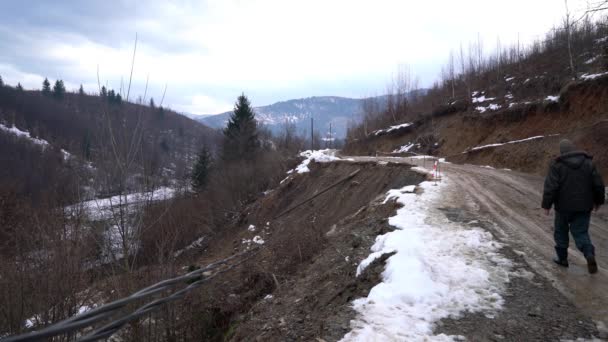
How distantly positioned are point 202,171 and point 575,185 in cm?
3873

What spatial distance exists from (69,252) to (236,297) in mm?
3661

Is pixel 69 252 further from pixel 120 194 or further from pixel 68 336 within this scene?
pixel 68 336

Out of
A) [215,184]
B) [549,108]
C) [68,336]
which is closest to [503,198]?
[68,336]

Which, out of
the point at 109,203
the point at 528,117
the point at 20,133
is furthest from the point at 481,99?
the point at 20,133

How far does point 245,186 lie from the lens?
108 ft

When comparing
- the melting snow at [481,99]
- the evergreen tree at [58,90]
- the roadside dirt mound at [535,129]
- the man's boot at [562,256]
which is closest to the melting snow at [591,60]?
the roadside dirt mound at [535,129]

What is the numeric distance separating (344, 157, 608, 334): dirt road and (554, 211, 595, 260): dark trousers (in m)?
0.29

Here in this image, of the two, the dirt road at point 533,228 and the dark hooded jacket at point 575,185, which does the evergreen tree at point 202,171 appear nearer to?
the dirt road at point 533,228

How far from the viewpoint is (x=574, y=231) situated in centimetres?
468

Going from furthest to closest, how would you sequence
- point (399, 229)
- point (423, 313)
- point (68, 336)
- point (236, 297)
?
point (236, 297), point (399, 229), point (68, 336), point (423, 313)

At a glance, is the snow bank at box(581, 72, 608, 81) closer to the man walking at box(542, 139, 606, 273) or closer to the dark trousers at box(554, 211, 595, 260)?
the man walking at box(542, 139, 606, 273)

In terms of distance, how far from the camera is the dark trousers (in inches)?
180

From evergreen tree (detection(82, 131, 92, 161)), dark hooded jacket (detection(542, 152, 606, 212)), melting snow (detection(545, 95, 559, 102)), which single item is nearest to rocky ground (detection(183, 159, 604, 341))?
dark hooded jacket (detection(542, 152, 606, 212))

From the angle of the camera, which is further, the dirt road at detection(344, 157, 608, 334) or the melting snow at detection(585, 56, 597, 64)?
the melting snow at detection(585, 56, 597, 64)
